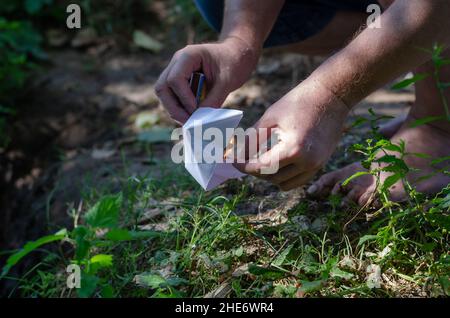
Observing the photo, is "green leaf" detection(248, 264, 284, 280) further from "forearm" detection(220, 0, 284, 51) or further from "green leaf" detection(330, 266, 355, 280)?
"forearm" detection(220, 0, 284, 51)

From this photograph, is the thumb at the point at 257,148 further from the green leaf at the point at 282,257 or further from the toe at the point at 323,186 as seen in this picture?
the toe at the point at 323,186

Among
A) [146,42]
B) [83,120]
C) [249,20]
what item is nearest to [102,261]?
[249,20]

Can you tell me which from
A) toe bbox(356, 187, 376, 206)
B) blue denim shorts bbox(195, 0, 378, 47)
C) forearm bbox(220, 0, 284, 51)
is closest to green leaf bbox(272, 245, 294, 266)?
toe bbox(356, 187, 376, 206)

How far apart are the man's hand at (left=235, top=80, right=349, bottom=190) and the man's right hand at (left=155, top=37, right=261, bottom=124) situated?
0.29m

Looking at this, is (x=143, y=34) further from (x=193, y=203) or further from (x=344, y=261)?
(x=344, y=261)

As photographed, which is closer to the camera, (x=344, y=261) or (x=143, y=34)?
(x=344, y=261)

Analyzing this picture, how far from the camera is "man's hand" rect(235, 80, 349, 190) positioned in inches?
47.6

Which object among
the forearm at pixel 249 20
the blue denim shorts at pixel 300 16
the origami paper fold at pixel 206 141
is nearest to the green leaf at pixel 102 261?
the origami paper fold at pixel 206 141

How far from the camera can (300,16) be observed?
2.01 m

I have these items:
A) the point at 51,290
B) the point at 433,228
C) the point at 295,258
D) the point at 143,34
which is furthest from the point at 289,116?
the point at 143,34

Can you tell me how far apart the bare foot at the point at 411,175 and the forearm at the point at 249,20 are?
44cm
